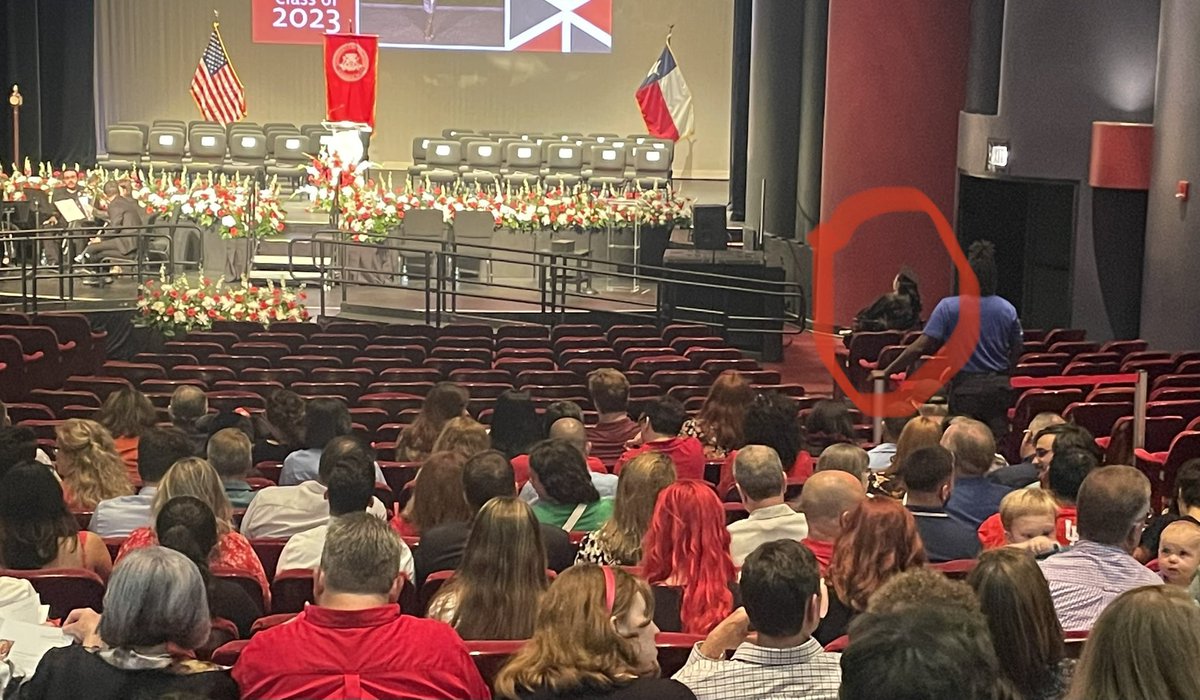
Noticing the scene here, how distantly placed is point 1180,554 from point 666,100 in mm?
17792

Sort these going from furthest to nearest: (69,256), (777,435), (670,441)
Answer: (69,256) < (670,441) < (777,435)

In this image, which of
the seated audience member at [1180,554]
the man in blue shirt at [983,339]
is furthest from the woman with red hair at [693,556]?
the man in blue shirt at [983,339]

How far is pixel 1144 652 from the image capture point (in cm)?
317

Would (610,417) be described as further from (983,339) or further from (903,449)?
(983,339)

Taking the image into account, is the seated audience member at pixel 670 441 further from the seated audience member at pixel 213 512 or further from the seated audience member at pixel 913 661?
the seated audience member at pixel 913 661

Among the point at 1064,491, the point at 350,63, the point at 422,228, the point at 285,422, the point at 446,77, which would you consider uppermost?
the point at 446,77

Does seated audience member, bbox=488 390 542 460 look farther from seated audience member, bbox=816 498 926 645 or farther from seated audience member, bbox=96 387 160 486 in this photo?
seated audience member, bbox=816 498 926 645

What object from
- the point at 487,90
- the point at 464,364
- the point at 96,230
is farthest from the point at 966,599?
the point at 487,90

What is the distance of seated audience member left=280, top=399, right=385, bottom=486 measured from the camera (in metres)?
7.27

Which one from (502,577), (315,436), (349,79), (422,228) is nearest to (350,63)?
(349,79)

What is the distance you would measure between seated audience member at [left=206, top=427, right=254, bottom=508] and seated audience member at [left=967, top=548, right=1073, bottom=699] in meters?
3.74

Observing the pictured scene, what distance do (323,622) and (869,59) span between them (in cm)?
1513

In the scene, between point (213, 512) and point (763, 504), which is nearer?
point (213, 512)

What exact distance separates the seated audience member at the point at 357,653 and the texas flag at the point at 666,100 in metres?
18.5
